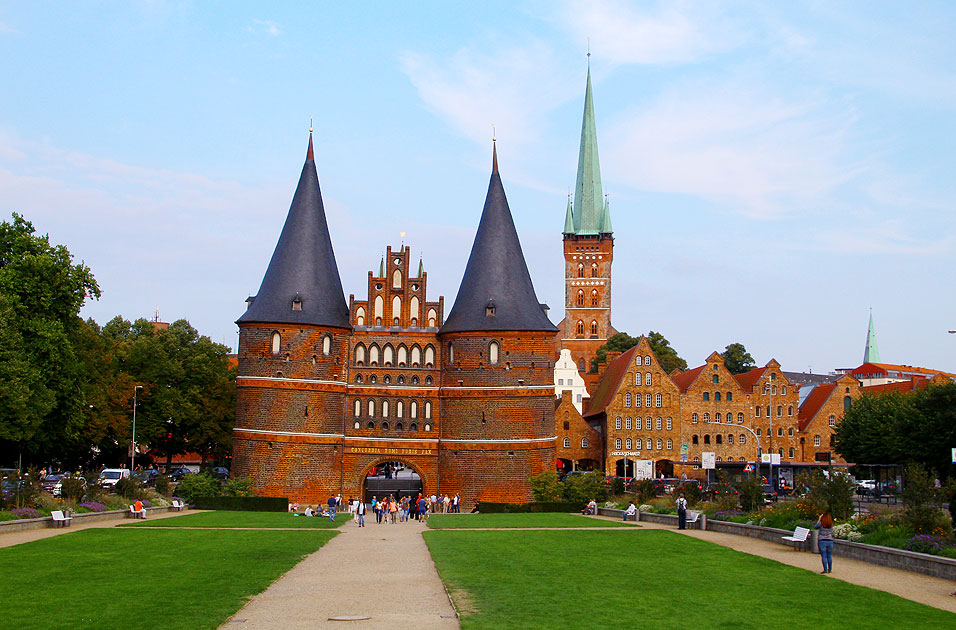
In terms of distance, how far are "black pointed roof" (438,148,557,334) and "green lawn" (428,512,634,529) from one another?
14.4 m

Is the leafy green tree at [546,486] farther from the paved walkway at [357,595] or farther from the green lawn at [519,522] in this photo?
the paved walkway at [357,595]

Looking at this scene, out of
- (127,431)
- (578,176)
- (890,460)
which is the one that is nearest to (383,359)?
(127,431)

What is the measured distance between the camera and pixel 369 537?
3369 cm

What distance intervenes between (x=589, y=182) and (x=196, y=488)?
8727cm

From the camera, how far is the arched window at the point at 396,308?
193 feet

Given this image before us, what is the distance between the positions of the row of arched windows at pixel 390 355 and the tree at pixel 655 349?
39767 millimetres

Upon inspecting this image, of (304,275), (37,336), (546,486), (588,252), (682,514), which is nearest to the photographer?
(682,514)

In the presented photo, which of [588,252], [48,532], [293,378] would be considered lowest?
[48,532]

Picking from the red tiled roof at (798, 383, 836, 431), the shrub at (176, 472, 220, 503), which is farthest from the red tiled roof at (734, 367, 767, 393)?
the shrub at (176, 472, 220, 503)

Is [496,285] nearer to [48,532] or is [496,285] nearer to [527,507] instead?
[527,507]

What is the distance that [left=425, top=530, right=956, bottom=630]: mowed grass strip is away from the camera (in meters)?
15.4

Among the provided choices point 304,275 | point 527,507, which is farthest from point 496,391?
point 304,275

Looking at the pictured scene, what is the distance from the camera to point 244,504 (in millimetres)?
49531

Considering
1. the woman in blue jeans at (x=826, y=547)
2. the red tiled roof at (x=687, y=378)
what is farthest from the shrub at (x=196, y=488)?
the red tiled roof at (x=687, y=378)
